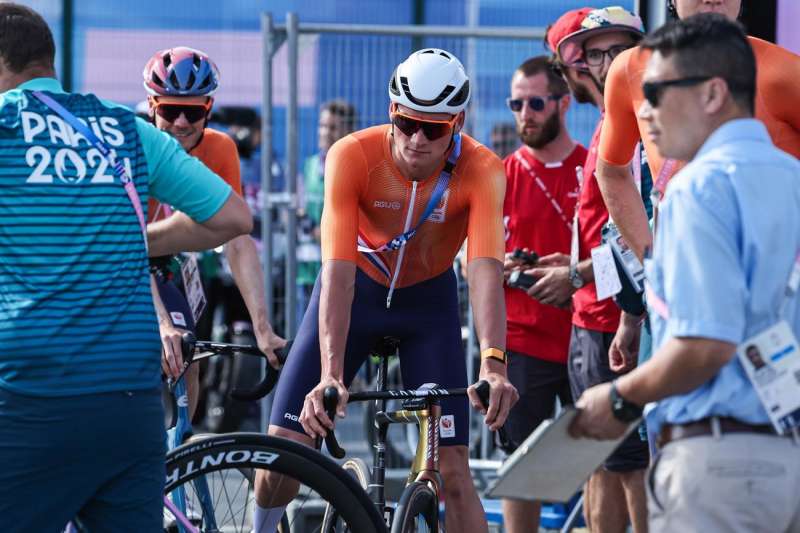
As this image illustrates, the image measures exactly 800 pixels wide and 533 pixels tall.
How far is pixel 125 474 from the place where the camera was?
3.57m

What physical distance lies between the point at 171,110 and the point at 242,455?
7.22 feet

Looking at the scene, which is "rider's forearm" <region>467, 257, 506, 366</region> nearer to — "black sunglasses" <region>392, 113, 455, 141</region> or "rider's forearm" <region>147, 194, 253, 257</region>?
"black sunglasses" <region>392, 113, 455, 141</region>

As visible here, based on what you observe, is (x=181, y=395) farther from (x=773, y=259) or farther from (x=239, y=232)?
(x=773, y=259)

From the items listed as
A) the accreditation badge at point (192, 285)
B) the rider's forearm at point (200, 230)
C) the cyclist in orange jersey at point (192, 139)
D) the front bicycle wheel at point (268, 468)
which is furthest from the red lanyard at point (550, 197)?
the rider's forearm at point (200, 230)

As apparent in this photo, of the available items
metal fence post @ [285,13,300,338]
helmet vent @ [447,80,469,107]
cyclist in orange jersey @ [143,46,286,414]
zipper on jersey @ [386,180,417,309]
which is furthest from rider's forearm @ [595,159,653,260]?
metal fence post @ [285,13,300,338]

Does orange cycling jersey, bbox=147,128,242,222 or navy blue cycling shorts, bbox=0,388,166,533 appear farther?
orange cycling jersey, bbox=147,128,242,222

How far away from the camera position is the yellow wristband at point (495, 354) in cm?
468

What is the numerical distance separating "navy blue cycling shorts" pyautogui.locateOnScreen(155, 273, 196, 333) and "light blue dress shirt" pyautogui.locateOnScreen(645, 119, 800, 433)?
298 centimetres

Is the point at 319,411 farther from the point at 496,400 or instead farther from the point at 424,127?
the point at 424,127

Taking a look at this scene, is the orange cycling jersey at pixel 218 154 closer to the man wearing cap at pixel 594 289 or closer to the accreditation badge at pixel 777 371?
the man wearing cap at pixel 594 289

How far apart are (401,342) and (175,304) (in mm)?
1105

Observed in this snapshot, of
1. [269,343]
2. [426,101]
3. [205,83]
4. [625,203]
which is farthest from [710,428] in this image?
[205,83]

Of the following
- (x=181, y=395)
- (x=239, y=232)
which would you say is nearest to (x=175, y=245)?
(x=239, y=232)

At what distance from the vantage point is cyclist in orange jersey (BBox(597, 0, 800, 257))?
14.4 feet
